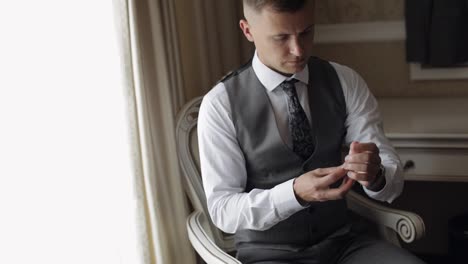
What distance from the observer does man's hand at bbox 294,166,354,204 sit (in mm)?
1375

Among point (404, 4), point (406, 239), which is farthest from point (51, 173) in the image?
point (404, 4)

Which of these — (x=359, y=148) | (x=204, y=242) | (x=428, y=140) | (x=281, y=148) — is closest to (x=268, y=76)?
(x=281, y=148)

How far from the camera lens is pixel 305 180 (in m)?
1.41

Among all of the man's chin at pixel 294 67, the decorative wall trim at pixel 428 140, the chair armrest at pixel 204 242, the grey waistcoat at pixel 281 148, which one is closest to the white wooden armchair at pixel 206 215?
the chair armrest at pixel 204 242

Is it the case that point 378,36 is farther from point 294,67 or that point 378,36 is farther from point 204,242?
point 204,242

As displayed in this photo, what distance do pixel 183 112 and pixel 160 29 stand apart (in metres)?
0.28

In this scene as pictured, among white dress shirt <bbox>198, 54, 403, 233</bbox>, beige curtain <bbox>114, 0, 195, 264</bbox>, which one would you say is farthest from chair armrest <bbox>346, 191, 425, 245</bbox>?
beige curtain <bbox>114, 0, 195, 264</bbox>

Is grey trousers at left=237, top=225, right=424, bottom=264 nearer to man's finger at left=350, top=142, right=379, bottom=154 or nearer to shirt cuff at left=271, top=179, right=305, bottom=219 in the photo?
shirt cuff at left=271, top=179, right=305, bottom=219

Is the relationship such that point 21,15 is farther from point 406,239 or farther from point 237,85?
point 406,239

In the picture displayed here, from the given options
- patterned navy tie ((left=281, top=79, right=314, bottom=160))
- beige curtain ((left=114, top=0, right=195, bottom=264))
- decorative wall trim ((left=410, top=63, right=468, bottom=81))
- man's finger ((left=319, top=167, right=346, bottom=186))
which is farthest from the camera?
decorative wall trim ((left=410, top=63, right=468, bottom=81))

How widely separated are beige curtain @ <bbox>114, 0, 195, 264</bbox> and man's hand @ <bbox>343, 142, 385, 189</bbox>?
0.64m

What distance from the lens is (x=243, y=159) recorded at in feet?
5.18

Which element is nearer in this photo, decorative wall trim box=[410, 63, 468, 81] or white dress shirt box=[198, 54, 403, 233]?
white dress shirt box=[198, 54, 403, 233]

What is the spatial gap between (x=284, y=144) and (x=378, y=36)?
3.36 ft
